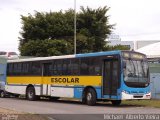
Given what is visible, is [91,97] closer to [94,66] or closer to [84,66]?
[94,66]

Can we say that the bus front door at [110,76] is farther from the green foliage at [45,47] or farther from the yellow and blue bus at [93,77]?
the green foliage at [45,47]

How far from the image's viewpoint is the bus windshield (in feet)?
80.4

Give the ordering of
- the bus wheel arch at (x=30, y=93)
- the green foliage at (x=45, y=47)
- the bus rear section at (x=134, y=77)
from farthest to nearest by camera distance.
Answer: the green foliage at (x=45, y=47) → the bus wheel arch at (x=30, y=93) → the bus rear section at (x=134, y=77)

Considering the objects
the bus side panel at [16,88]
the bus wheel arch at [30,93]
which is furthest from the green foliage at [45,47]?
the bus wheel arch at [30,93]

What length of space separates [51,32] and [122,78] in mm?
34981

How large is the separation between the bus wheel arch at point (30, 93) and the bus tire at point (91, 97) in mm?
6822

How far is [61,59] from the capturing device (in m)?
29.1

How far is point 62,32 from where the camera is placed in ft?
190

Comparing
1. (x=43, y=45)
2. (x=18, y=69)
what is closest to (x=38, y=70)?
(x=18, y=69)

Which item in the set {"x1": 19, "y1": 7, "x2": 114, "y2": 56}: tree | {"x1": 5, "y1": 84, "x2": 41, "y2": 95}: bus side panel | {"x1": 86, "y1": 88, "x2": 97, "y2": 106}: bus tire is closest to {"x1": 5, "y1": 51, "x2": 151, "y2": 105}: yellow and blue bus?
{"x1": 86, "y1": 88, "x2": 97, "y2": 106}: bus tire

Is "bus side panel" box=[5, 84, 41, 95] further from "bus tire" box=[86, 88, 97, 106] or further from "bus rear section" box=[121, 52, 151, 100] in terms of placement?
"bus rear section" box=[121, 52, 151, 100]

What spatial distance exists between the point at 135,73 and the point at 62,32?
3363 centimetres

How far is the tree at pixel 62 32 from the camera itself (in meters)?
56.0

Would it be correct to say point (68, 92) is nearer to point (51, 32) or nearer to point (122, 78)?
point (122, 78)
